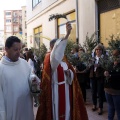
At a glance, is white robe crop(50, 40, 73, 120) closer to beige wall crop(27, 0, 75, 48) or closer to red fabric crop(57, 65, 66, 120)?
red fabric crop(57, 65, 66, 120)

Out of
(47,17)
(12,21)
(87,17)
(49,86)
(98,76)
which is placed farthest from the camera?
(12,21)

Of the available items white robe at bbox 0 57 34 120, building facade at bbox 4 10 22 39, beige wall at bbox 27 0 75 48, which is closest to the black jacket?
white robe at bbox 0 57 34 120

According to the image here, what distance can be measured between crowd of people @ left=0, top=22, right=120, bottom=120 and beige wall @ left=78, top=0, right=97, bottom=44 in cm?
630

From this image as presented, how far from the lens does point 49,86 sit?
13.8ft

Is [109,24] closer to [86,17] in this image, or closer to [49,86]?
[86,17]

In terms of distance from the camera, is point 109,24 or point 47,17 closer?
point 109,24

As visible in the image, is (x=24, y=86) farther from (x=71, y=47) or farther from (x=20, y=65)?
(x=71, y=47)

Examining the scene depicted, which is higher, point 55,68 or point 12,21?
point 12,21

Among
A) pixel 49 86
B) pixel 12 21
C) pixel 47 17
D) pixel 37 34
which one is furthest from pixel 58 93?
pixel 12 21

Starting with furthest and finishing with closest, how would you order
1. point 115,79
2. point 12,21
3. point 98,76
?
point 12,21 → point 98,76 → point 115,79

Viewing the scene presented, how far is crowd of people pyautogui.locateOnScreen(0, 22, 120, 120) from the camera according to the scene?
353 centimetres

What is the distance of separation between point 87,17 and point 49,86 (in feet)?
28.5

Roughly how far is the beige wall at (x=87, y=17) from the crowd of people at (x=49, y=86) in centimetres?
630

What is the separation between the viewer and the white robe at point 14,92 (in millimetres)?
3492
